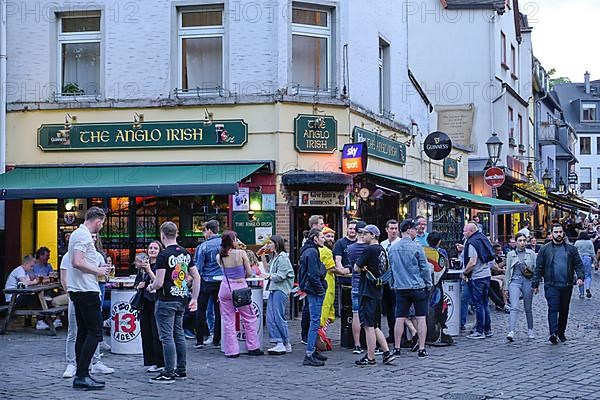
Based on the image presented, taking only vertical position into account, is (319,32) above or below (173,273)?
above

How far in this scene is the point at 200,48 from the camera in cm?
1725

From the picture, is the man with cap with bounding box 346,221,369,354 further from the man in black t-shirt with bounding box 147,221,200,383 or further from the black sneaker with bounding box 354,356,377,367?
the man in black t-shirt with bounding box 147,221,200,383

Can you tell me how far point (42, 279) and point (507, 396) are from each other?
8598 mm

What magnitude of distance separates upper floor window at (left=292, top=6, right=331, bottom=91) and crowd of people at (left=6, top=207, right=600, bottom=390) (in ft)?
14.0

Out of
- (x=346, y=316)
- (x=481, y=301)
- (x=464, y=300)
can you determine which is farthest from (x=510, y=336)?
(x=346, y=316)

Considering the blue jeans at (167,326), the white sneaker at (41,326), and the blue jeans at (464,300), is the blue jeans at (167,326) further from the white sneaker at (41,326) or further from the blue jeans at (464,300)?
the blue jeans at (464,300)

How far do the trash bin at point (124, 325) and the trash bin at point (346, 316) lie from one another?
2885 millimetres

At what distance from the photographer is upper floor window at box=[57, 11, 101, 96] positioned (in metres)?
17.5

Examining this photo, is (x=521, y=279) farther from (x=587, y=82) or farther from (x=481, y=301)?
(x=587, y=82)

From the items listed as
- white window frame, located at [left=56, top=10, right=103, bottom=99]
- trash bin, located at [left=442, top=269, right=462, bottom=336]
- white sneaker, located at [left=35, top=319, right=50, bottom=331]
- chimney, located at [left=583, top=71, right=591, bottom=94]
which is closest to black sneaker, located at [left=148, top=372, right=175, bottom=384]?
trash bin, located at [left=442, top=269, right=462, bottom=336]

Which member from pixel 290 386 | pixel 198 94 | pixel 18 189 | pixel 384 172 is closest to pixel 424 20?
pixel 384 172

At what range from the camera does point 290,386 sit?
31.0 ft

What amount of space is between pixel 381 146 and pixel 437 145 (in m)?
3.20

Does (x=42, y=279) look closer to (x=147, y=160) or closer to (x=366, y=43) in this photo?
(x=147, y=160)
